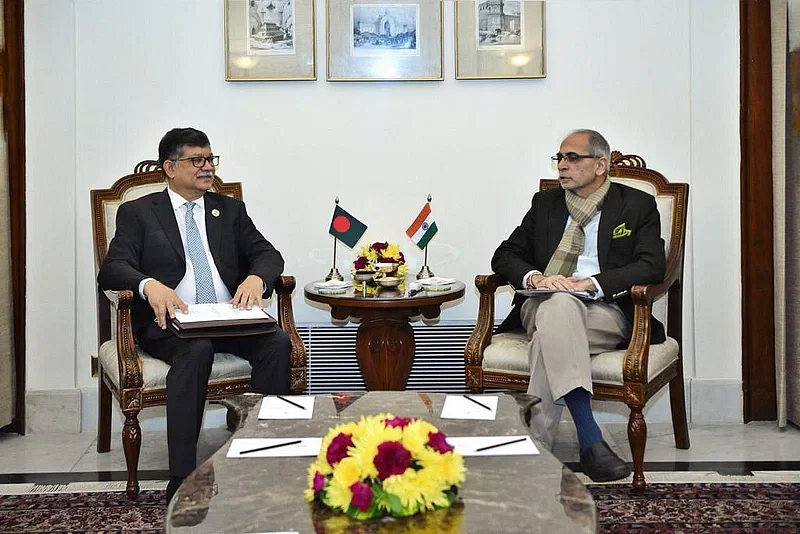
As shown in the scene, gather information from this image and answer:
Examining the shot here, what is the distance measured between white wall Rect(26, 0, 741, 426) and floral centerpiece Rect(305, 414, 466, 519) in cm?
270

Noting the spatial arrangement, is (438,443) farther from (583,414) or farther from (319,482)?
(583,414)

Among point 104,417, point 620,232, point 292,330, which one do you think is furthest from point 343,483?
point 104,417

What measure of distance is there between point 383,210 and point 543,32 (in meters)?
1.16

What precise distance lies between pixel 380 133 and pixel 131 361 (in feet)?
5.79

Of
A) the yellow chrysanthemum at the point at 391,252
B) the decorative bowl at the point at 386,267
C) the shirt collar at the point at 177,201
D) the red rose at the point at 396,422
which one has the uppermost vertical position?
the shirt collar at the point at 177,201

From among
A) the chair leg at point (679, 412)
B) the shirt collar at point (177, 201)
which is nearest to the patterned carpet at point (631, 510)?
the chair leg at point (679, 412)

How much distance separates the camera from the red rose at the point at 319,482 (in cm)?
197

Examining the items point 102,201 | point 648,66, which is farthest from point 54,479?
point 648,66

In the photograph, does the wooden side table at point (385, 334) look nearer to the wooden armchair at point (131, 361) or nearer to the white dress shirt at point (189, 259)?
the wooden armchair at point (131, 361)

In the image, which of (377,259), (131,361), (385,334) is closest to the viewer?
(131,361)

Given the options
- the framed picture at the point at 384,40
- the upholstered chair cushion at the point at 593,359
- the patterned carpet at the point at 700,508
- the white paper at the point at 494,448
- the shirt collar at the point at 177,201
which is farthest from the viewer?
the framed picture at the point at 384,40

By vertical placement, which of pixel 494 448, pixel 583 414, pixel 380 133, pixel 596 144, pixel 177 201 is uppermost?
pixel 380 133

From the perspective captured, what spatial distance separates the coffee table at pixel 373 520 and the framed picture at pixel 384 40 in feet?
8.02

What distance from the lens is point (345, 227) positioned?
428 centimetres
